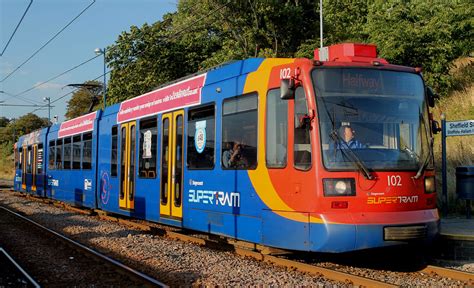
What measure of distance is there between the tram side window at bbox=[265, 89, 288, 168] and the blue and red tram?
2cm

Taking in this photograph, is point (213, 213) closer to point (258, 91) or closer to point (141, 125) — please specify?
point (258, 91)

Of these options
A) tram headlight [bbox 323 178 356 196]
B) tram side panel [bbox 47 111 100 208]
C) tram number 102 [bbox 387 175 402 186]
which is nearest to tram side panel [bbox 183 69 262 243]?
tram headlight [bbox 323 178 356 196]

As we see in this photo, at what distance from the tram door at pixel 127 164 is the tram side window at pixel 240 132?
4.74 m

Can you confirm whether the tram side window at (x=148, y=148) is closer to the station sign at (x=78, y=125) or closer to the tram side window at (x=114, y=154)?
the tram side window at (x=114, y=154)

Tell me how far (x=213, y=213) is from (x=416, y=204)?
11.9 feet

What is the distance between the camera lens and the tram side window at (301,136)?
25.2ft

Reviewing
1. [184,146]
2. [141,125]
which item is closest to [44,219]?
[141,125]

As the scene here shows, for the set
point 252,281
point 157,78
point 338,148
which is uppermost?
point 157,78

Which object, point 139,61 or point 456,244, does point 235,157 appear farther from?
point 139,61

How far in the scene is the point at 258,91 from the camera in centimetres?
866

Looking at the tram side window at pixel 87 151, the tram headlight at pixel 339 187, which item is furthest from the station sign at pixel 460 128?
the tram side window at pixel 87 151

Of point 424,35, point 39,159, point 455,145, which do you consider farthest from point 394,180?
point 39,159

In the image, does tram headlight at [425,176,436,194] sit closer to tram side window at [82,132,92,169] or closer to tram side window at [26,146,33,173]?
tram side window at [82,132,92,169]

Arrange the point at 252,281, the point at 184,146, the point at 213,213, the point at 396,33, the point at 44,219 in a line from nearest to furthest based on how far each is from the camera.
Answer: the point at 252,281 < the point at 213,213 < the point at 184,146 < the point at 44,219 < the point at 396,33
